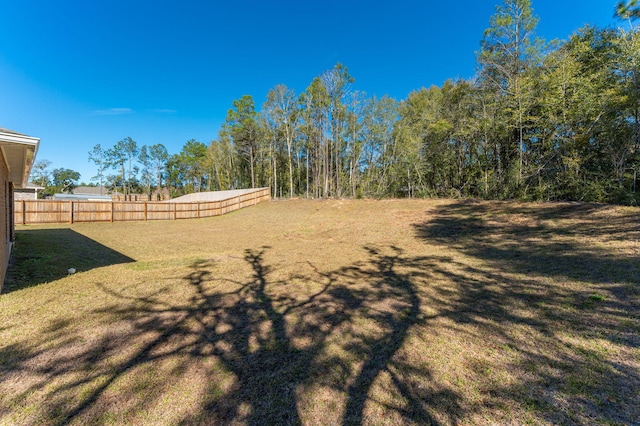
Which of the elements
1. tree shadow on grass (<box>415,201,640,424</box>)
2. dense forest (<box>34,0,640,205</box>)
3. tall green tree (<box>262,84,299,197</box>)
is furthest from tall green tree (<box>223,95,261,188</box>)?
tree shadow on grass (<box>415,201,640,424</box>)

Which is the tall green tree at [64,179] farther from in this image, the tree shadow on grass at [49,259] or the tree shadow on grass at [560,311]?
the tree shadow on grass at [560,311]

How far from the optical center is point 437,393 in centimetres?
179

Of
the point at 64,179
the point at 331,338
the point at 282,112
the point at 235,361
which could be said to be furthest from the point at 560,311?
the point at 64,179

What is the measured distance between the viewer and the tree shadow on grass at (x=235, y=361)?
1688mm

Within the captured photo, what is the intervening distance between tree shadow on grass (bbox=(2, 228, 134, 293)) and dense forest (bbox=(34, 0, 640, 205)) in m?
14.0

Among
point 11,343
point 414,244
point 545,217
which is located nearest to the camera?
point 11,343

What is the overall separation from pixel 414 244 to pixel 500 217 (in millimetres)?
3995

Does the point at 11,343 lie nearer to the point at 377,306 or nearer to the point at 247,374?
the point at 247,374

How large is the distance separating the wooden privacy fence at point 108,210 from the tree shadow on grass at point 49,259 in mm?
5827

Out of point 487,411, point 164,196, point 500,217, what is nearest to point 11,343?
point 487,411

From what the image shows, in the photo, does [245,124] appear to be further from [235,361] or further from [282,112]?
[235,361]

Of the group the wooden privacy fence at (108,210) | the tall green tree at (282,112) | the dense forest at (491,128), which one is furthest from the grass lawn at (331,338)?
the tall green tree at (282,112)

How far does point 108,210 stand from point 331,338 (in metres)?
16.2

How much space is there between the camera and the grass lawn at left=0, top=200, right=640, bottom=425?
5.52ft
